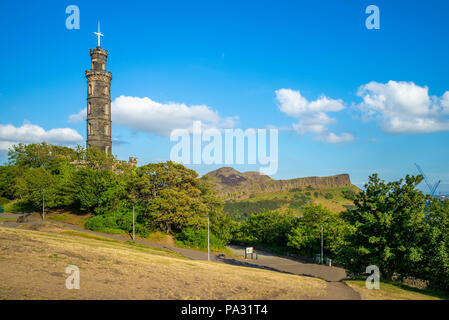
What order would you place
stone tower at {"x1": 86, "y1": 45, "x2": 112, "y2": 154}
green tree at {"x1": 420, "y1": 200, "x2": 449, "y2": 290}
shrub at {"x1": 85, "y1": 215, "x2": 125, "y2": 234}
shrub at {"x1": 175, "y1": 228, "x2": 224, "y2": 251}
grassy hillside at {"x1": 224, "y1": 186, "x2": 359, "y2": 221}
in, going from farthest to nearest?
1. grassy hillside at {"x1": 224, "y1": 186, "x2": 359, "y2": 221}
2. stone tower at {"x1": 86, "y1": 45, "x2": 112, "y2": 154}
3. shrub at {"x1": 85, "y1": 215, "x2": 125, "y2": 234}
4. shrub at {"x1": 175, "y1": 228, "x2": 224, "y2": 251}
5. green tree at {"x1": 420, "y1": 200, "x2": 449, "y2": 290}

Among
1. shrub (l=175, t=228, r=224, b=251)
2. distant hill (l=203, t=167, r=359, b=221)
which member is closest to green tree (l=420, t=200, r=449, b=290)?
shrub (l=175, t=228, r=224, b=251)

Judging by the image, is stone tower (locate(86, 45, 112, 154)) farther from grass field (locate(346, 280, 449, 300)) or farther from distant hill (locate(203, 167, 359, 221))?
distant hill (locate(203, 167, 359, 221))

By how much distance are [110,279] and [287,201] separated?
151m

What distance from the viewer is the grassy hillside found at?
504 ft

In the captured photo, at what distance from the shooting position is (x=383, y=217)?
2252 centimetres

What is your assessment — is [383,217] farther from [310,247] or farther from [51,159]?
[51,159]

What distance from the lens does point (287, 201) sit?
16125 cm

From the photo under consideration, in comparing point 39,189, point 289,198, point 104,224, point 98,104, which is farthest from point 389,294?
point 289,198

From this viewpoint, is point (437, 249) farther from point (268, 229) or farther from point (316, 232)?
point (268, 229)

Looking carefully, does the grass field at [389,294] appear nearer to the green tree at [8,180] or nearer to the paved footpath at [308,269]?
the paved footpath at [308,269]

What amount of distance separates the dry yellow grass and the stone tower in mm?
54139

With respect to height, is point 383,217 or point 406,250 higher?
point 383,217
